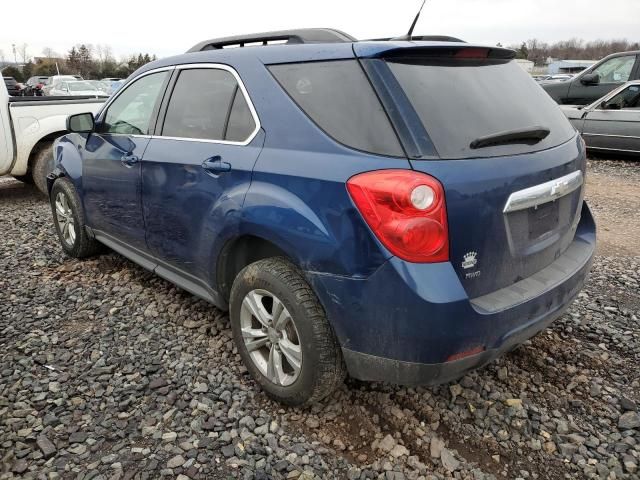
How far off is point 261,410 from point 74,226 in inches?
109

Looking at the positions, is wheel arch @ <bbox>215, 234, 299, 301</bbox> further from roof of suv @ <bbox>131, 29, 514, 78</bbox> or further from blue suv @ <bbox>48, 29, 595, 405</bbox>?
roof of suv @ <bbox>131, 29, 514, 78</bbox>

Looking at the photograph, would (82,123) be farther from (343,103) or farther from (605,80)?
(605,80)

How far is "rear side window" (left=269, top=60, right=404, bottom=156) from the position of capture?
78.5 inches

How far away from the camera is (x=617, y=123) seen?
8.73m

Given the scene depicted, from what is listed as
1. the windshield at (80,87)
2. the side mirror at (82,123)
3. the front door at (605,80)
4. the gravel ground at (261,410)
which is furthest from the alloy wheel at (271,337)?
the windshield at (80,87)

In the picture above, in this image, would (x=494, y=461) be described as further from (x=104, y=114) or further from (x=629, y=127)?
(x=629, y=127)

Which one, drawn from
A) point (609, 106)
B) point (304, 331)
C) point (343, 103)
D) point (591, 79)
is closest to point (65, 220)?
point (304, 331)

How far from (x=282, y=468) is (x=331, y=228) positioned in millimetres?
1058

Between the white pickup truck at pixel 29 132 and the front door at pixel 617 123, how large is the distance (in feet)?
28.7

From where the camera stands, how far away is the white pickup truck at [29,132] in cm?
650

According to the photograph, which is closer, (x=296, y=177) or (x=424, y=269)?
(x=424, y=269)

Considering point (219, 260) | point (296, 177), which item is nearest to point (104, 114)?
point (219, 260)

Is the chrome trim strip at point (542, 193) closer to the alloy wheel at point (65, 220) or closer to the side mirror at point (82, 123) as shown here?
the side mirror at point (82, 123)

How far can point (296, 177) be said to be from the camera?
2.15 metres
